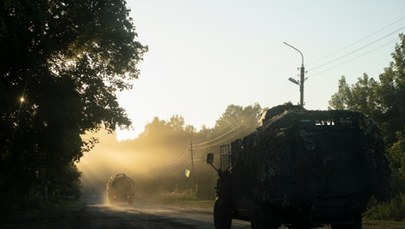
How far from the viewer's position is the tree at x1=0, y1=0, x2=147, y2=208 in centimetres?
2716

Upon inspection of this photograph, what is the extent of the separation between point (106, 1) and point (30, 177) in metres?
12.2

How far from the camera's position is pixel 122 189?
63125 mm

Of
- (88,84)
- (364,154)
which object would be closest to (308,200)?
(364,154)

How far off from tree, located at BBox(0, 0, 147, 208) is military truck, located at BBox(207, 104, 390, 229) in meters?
16.1

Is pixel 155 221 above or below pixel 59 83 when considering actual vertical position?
below

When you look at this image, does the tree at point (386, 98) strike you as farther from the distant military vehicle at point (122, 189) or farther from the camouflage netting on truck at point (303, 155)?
the camouflage netting on truck at point (303, 155)

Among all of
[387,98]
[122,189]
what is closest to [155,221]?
[387,98]

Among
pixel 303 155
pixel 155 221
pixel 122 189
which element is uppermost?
pixel 303 155

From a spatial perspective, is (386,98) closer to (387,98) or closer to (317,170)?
(387,98)

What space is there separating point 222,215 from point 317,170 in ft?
17.2

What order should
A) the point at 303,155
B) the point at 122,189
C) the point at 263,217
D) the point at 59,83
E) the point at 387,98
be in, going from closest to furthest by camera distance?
the point at 303,155 < the point at 263,217 < the point at 59,83 < the point at 387,98 < the point at 122,189

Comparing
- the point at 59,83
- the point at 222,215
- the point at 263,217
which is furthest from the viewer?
the point at 59,83

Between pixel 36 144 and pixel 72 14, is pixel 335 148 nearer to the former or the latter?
pixel 72 14

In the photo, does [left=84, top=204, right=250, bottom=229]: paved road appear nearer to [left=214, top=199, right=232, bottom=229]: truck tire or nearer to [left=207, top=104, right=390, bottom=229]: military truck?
[left=214, top=199, right=232, bottom=229]: truck tire
